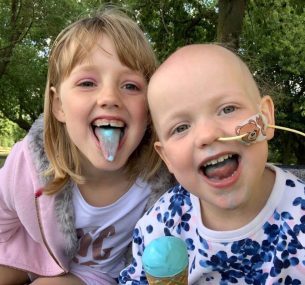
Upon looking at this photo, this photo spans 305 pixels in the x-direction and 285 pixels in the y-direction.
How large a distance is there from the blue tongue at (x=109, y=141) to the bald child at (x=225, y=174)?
25cm

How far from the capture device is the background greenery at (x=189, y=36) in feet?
22.3

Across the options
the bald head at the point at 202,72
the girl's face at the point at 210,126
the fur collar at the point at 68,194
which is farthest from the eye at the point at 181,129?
the fur collar at the point at 68,194

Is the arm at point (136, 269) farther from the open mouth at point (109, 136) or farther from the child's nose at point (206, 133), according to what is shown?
the child's nose at point (206, 133)

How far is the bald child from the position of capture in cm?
130

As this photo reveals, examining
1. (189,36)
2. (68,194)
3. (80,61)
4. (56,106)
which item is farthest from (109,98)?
(189,36)

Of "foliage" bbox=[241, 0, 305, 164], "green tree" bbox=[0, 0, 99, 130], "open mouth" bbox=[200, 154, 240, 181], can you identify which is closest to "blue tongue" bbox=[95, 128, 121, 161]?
"open mouth" bbox=[200, 154, 240, 181]

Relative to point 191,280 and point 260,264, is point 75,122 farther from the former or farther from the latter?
point 260,264

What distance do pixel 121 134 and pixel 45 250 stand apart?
0.73m

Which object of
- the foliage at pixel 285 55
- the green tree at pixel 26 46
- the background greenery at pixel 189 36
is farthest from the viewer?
the green tree at pixel 26 46

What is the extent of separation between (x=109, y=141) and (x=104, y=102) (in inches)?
5.8

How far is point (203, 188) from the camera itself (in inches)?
53.1

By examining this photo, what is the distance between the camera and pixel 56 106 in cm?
204

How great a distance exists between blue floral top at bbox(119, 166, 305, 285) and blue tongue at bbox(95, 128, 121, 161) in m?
0.35

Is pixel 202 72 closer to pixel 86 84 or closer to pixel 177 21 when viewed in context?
pixel 86 84
